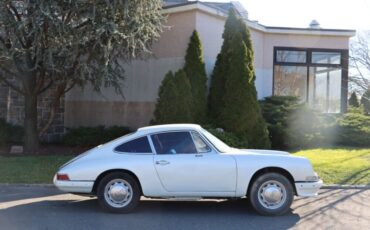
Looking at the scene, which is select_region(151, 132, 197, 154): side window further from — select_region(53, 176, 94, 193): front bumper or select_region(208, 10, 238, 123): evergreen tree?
select_region(208, 10, 238, 123): evergreen tree

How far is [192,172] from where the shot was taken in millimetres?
7637

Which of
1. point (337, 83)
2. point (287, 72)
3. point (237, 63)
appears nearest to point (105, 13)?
point (237, 63)

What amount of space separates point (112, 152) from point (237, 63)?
24.1 feet

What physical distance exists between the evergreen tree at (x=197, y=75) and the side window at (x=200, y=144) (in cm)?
678

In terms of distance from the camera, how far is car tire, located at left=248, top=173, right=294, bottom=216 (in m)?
7.67

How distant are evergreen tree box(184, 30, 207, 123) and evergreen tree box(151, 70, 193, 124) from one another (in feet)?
1.71

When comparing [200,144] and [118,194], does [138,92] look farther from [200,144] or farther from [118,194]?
[118,194]

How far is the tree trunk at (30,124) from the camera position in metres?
14.7

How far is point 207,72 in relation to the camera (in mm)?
15969

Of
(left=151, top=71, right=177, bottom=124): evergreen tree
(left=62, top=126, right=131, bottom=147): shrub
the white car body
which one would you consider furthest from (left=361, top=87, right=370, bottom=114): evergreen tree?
the white car body

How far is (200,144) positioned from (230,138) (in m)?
5.93

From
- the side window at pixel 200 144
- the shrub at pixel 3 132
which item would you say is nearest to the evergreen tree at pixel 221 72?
the shrub at pixel 3 132

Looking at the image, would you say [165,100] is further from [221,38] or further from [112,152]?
[112,152]

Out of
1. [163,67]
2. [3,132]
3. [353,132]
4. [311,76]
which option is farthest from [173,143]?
[311,76]
